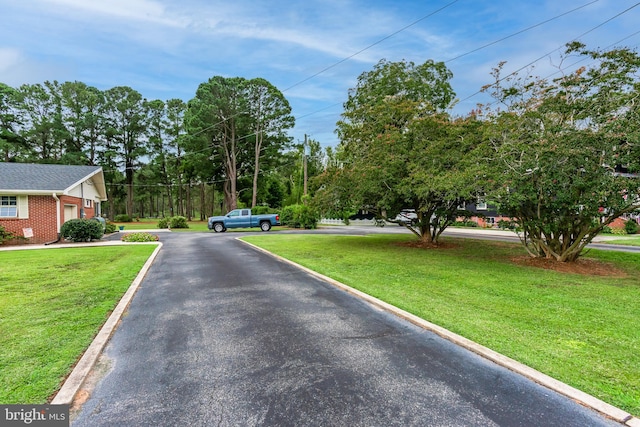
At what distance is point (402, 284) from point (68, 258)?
10694 millimetres

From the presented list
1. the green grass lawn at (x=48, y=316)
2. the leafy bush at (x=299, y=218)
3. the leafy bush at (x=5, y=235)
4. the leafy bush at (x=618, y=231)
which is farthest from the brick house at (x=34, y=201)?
the leafy bush at (x=618, y=231)

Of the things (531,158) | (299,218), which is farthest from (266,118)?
(531,158)

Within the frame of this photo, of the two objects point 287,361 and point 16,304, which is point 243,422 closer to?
point 287,361

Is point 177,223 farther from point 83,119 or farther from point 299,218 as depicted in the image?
point 83,119

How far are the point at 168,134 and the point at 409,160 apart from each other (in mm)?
43505

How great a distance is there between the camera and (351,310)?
511cm

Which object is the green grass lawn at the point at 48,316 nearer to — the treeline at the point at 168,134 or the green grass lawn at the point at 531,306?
the green grass lawn at the point at 531,306

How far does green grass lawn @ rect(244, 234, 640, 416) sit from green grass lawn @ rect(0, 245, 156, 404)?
14.5 feet

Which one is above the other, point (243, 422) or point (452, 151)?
point (452, 151)

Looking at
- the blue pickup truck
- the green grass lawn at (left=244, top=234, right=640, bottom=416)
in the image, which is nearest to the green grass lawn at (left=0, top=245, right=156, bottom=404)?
the green grass lawn at (left=244, top=234, right=640, bottom=416)

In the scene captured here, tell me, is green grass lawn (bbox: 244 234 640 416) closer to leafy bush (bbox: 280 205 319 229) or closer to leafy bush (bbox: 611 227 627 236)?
leafy bush (bbox: 611 227 627 236)

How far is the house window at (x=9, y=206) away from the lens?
1578 cm

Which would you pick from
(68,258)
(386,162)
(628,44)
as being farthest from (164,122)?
(628,44)

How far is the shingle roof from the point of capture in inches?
634
